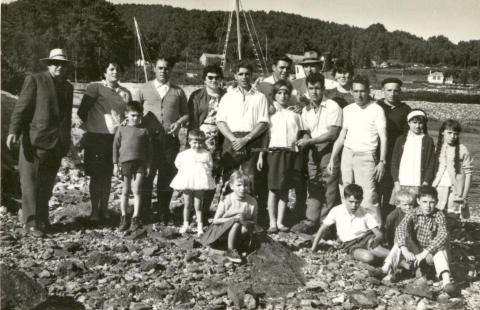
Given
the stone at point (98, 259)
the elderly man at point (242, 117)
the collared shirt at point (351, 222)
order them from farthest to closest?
the elderly man at point (242, 117)
the collared shirt at point (351, 222)
the stone at point (98, 259)

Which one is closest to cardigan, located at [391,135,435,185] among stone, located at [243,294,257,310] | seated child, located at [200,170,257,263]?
seated child, located at [200,170,257,263]

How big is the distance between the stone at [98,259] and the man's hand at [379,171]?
3.27 metres

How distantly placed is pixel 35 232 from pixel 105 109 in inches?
69.1

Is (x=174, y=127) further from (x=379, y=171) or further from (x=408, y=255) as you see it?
(x=408, y=255)

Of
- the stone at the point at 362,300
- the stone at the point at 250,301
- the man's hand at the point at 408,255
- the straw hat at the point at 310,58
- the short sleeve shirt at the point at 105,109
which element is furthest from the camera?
the straw hat at the point at 310,58

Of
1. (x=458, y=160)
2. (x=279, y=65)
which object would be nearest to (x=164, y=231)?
(x=279, y=65)

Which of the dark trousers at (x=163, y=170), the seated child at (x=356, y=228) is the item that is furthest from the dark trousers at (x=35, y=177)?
the seated child at (x=356, y=228)

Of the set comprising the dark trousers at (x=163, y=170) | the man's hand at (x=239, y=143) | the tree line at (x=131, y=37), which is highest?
the tree line at (x=131, y=37)

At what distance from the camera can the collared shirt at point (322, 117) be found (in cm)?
592

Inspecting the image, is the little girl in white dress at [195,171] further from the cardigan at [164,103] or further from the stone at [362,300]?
the stone at [362,300]

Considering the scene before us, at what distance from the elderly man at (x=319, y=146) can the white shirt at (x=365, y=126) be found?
0.21m

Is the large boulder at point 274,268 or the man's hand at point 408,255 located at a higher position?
the man's hand at point 408,255

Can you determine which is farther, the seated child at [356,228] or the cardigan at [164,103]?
the cardigan at [164,103]

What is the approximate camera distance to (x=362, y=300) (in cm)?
437
